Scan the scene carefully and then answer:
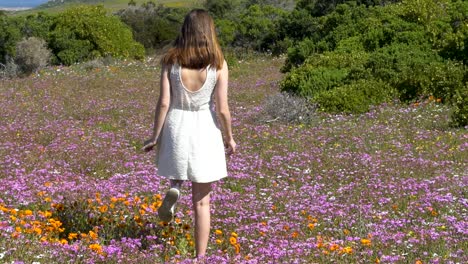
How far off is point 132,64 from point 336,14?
749cm

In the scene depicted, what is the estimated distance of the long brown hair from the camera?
567cm

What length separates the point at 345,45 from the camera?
771 inches

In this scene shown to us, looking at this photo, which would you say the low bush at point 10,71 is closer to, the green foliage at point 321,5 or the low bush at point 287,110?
the green foliage at point 321,5

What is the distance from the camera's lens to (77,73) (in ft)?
77.0

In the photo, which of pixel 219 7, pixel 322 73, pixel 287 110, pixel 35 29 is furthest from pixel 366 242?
pixel 219 7

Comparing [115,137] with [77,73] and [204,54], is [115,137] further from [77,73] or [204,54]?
[77,73]

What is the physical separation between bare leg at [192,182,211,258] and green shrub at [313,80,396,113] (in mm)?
9109

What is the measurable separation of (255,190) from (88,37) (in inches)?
832

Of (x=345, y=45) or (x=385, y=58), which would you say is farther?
(x=345, y=45)

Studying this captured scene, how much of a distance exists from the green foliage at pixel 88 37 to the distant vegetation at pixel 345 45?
38mm

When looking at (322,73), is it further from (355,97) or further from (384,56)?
(355,97)

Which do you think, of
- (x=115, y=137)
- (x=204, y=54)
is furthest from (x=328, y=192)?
(x=115, y=137)

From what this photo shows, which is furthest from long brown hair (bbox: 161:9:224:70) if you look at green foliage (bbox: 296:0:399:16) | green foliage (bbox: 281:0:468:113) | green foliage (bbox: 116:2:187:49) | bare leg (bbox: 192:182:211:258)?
green foliage (bbox: 116:2:187:49)

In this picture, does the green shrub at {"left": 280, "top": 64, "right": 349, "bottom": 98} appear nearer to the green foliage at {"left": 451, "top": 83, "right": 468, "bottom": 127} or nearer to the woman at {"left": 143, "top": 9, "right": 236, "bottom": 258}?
the green foliage at {"left": 451, "top": 83, "right": 468, "bottom": 127}
